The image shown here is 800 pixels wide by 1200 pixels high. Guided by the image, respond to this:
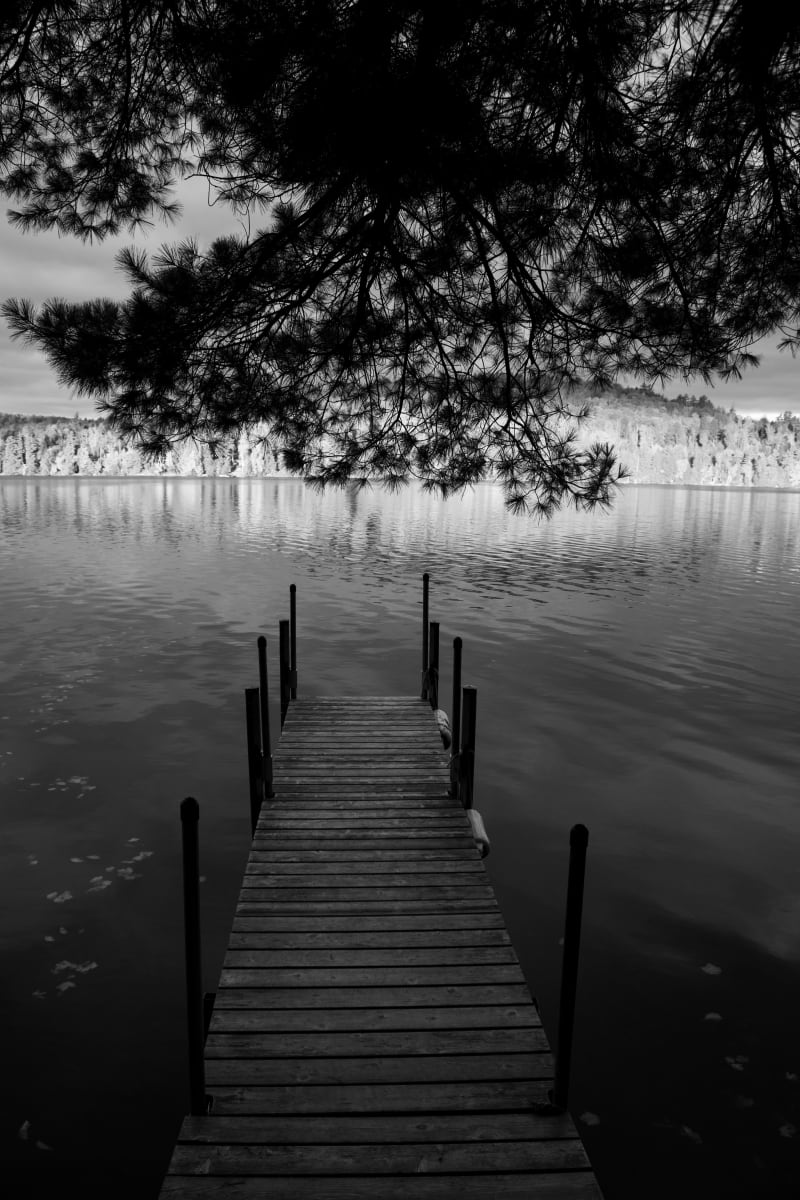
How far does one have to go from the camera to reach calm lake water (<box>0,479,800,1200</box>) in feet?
17.3

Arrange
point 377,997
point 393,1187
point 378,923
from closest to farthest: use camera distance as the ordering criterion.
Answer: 1. point 393,1187
2. point 377,997
3. point 378,923

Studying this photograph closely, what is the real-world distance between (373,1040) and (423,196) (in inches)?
247

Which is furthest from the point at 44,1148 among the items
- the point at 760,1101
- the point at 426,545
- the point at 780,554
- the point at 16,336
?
the point at 780,554

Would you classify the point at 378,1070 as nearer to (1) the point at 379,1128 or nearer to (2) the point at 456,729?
(1) the point at 379,1128

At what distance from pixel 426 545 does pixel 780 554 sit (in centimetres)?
2047

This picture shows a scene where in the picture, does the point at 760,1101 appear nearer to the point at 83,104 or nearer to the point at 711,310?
the point at 711,310

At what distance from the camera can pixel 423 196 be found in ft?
19.4

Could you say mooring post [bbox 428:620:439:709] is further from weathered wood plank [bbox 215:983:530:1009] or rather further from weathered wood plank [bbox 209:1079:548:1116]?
weathered wood plank [bbox 209:1079:548:1116]

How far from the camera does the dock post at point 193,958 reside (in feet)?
12.5

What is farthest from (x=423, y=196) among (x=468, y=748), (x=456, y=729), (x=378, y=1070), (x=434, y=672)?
(x=434, y=672)

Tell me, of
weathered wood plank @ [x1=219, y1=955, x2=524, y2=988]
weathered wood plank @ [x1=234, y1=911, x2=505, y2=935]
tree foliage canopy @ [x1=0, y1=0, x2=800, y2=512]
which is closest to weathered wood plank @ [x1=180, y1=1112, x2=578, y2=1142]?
weathered wood plank @ [x1=219, y1=955, x2=524, y2=988]

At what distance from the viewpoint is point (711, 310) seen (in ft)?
20.2

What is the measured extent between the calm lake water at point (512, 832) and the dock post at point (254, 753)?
1.19 m

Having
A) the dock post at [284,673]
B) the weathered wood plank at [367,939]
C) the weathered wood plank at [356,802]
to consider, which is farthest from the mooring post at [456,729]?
the dock post at [284,673]
